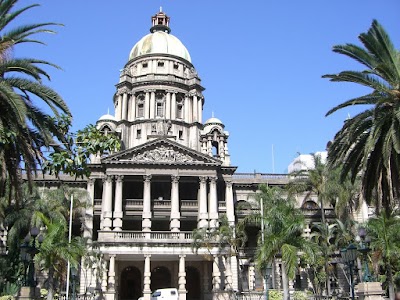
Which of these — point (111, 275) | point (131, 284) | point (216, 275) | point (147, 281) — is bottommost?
point (131, 284)

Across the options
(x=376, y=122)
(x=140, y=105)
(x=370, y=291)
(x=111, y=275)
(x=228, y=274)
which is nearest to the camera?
(x=376, y=122)

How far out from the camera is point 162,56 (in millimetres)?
71062

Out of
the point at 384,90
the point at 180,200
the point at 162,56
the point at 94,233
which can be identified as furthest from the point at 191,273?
the point at 384,90

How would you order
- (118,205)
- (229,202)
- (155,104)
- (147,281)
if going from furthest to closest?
(155,104), (229,202), (118,205), (147,281)

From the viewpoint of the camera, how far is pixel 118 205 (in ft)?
172

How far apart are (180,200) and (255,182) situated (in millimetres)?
9307

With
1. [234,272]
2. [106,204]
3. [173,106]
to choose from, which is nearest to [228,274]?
Answer: [234,272]

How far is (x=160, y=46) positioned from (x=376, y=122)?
5398cm

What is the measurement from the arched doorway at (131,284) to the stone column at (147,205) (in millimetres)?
6952

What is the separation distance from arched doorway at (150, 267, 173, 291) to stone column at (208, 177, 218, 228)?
8.02 meters

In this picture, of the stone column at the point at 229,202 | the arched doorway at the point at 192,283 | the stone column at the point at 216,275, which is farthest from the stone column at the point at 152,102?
the stone column at the point at 216,275

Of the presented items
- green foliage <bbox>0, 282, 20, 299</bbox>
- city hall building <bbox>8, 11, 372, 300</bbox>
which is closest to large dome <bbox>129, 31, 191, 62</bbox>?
city hall building <bbox>8, 11, 372, 300</bbox>

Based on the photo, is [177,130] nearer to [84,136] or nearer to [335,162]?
[335,162]

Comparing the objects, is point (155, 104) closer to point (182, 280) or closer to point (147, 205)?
point (147, 205)
